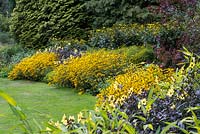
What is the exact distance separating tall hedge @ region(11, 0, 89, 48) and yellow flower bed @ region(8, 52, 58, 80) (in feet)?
8.57

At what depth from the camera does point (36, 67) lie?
37.9 ft

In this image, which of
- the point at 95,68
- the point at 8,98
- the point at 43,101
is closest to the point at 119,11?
the point at 95,68

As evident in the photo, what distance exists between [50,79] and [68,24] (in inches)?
181

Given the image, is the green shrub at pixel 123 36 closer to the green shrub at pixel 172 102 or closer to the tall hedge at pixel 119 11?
the tall hedge at pixel 119 11

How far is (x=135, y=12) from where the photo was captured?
44.3ft

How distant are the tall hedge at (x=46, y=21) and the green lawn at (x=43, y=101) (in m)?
3.78

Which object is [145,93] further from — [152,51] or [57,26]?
[57,26]

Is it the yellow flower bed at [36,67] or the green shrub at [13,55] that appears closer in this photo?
the yellow flower bed at [36,67]

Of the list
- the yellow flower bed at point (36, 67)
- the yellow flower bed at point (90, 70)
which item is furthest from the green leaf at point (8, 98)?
the yellow flower bed at point (36, 67)

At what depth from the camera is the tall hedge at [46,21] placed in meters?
14.5

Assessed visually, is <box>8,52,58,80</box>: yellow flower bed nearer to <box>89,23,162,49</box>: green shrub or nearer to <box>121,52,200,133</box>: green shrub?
<box>89,23,162,49</box>: green shrub

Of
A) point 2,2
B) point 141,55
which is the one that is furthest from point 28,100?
point 2,2

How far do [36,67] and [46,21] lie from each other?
392 cm

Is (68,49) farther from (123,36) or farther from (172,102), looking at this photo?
(172,102)
